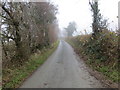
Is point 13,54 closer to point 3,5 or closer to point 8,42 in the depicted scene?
point 8,42

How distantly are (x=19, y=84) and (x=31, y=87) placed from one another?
2.66ft

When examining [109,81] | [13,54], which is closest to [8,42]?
[13,54]

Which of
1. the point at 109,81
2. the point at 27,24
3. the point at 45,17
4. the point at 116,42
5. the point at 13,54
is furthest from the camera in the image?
the point at 45,17

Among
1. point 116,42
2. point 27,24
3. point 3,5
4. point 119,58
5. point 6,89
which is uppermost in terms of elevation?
point 3,5

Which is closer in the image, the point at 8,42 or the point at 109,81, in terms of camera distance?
the point at 109,81

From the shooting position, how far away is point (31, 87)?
579 cm

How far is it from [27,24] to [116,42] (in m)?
7.77

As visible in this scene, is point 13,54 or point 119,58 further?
point 13,54

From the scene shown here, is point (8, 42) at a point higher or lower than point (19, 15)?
lower

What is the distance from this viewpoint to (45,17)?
18.3 meters

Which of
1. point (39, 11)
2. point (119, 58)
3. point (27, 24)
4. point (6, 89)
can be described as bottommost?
point (6, 89)

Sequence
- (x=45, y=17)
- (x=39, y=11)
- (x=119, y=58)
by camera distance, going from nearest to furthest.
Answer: (x=119, y=58)
(x=39, y=11)
(x=45, y=17)

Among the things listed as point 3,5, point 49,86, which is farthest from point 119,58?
point 3,5

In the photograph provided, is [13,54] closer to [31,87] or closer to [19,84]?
[19,84]
